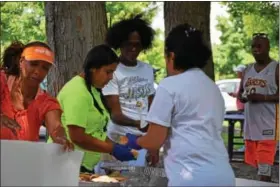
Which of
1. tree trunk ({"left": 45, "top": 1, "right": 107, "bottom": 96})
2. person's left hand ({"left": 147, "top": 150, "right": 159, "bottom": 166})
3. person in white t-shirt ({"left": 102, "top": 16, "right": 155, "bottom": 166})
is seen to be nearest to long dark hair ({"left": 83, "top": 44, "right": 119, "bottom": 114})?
person's left hand ({"left": 147, "top": 150, "right": 159, "bottom": 166})

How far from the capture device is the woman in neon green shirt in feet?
13.6

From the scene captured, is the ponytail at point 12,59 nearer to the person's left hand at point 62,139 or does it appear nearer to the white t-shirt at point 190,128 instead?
the person's left hand at point 62,139

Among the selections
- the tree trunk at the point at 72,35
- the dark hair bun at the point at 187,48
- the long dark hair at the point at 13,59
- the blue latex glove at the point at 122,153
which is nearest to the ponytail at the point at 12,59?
the long dark hair at the point at 13,59

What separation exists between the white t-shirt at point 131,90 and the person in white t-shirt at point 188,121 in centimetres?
194

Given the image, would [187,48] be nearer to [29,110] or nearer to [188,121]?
[188,121]

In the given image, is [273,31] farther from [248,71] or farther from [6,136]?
[6,136]

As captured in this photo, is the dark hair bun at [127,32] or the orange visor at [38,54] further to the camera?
the dark hair bun at [127,32]

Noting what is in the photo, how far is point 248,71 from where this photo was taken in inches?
303

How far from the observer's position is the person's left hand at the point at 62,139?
3.61 m

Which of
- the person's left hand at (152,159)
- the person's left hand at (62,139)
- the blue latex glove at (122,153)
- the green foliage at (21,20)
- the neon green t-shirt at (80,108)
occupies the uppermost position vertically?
the green foliage at (21,20)

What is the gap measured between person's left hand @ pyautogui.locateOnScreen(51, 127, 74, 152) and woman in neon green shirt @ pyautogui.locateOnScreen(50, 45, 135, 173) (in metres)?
0.27

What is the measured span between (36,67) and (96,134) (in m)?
0.78

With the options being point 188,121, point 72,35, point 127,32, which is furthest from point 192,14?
point 188,121

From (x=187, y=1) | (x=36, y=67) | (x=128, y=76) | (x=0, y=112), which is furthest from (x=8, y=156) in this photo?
(x=187, y=1)
